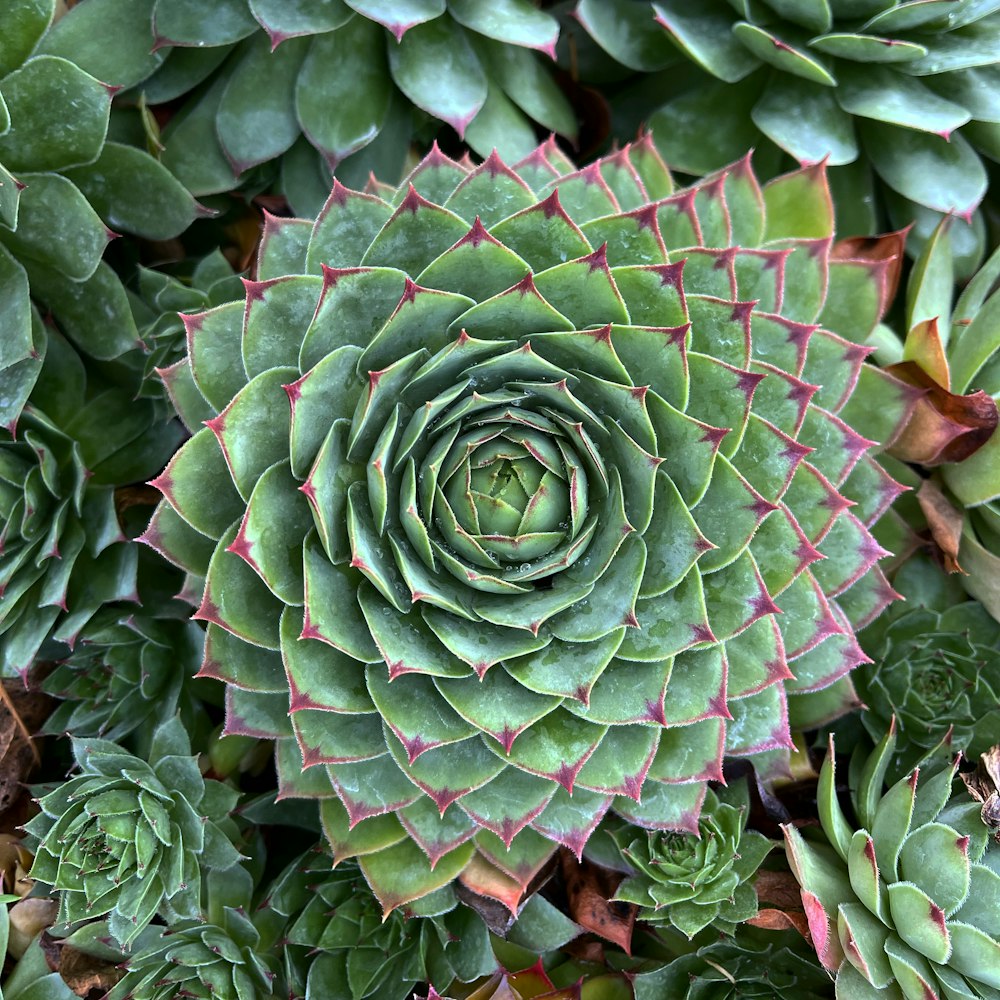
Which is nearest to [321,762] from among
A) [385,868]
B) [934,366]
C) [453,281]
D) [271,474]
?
[385,868]

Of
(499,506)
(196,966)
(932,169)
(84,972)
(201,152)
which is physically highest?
(201,152)

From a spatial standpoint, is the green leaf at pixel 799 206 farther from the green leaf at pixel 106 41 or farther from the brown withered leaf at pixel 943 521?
the green leaf at pixel 106 41

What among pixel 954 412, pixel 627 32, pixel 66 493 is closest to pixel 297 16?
pixel 627 32

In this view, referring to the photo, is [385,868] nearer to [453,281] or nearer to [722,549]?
[722,549]

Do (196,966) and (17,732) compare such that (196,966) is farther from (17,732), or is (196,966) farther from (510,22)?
(510,22)

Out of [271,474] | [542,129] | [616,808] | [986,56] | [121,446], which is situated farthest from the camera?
[542,129]

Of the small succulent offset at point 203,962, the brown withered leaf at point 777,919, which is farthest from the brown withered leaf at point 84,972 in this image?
the brown withered leaf at point 777,919
